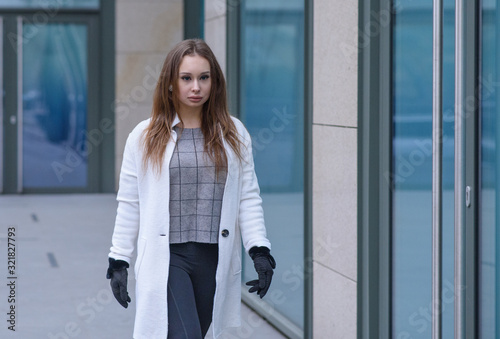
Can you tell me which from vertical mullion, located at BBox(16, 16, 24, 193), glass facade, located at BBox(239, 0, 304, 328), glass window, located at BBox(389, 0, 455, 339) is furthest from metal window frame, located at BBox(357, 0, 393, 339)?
vertical mullion, located at BBox(16, 16, 24, 193)

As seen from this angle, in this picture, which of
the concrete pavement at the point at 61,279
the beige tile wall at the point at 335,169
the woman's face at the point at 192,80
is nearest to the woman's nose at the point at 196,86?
the woman's face at the point at 192,80

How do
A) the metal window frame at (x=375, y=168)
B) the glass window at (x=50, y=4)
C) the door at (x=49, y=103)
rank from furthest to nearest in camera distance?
the door at (x=49, y=103), the glass window at (x=50, y=4), the metal window frame at (x=375, y=168)

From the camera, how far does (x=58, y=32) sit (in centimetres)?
1487

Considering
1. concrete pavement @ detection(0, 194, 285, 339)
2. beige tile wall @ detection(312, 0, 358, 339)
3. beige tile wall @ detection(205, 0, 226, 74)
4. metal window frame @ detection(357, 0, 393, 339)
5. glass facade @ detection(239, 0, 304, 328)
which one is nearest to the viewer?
metal window frame @ detection(357, 0, 393, 339)

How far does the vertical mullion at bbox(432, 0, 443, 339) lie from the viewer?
13.6 ft

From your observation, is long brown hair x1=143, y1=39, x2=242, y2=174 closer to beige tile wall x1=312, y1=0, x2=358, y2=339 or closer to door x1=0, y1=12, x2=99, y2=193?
beige tile wall x1=312, y1=0, x2=358, y2=339

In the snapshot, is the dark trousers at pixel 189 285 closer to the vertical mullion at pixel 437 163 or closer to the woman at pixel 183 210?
the woman at pixel 183 210

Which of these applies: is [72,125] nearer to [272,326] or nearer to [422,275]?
[272,326]

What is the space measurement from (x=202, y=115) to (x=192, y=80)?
0.19 metres

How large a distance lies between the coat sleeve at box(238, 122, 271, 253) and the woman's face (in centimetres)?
31

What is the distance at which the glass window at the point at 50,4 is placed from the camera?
14.6 meters

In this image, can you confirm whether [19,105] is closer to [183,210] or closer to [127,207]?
[127,207]

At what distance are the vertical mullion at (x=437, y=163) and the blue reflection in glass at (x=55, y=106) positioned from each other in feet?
37.2

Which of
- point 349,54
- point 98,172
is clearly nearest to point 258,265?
point 349,54
